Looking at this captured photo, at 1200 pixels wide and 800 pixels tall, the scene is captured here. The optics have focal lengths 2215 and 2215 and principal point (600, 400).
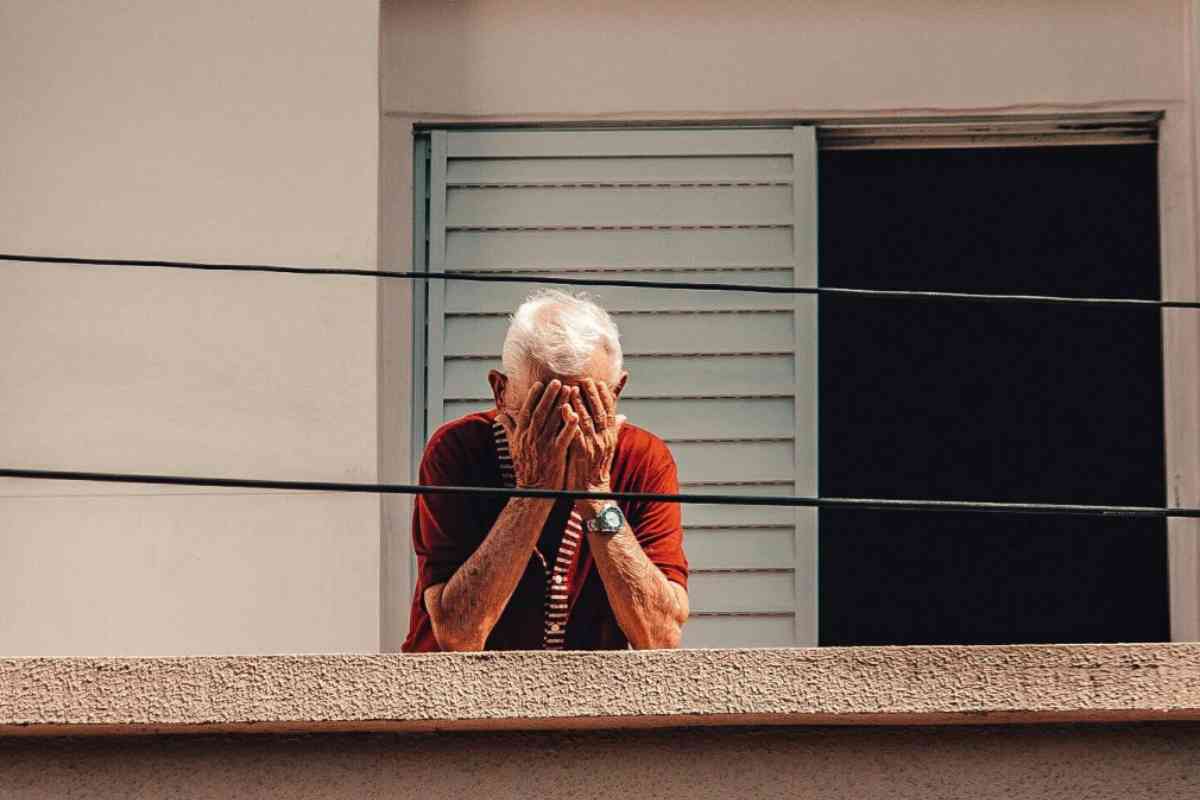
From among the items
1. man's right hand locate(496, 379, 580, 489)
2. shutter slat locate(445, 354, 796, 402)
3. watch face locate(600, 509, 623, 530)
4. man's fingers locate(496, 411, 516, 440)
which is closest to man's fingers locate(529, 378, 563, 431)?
man's right hand locate(496, 379, 580, 489)

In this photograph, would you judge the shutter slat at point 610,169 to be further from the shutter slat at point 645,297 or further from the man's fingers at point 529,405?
the man's fingers at point 529,405

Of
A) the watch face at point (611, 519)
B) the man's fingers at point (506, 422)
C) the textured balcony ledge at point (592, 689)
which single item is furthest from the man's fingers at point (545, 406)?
the textured balcony ledge at point (592, 689)

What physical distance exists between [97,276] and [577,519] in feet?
7.01

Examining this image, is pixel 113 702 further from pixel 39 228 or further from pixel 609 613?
pixel 39 228

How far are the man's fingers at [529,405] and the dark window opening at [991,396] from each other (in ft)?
6.63

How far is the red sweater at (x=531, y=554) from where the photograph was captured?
A: 13.6ft

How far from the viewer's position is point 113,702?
3.15 metres

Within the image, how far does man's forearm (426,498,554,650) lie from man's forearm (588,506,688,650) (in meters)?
0.12

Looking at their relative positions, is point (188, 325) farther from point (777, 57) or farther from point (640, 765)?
point (640, 765)

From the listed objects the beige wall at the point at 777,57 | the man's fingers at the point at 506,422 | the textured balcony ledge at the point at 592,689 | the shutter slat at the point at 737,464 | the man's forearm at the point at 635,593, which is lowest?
the textured balcony ledge at the point at 592,689

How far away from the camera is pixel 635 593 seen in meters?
4.01

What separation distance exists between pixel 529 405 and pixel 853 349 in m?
2.11

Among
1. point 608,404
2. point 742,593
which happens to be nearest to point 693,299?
point 742,593

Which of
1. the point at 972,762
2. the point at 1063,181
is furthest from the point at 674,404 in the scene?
the point at 972,762
